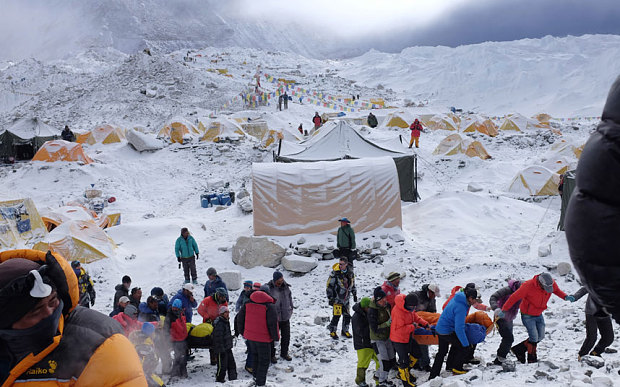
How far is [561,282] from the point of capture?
9391 millimetres

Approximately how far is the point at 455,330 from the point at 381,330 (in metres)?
0.93

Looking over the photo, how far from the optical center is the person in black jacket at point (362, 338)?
19.8ft

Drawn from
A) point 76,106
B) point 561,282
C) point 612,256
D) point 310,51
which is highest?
point 310,51

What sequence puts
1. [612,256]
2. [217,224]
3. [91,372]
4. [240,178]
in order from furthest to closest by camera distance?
[240,178] → [217,224] → [91,372] → [612,256]

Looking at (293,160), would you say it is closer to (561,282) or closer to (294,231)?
(294,231)

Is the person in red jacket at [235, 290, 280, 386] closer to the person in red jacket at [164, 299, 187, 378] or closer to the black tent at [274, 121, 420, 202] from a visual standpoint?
the person in red jacket at [164, 299, 187, 378]

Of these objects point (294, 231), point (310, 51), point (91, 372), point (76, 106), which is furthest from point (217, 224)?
point (310, 51)

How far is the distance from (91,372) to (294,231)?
1070 cm

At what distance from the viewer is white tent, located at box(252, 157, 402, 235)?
41.0 feet

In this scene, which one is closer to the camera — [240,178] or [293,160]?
[293,160]

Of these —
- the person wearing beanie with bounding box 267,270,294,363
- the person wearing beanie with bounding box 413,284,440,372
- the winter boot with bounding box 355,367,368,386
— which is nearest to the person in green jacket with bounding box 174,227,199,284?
the person wearing beanie with bounding box 267,270,294,363

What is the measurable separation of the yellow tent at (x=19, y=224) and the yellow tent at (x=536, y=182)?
683 inches

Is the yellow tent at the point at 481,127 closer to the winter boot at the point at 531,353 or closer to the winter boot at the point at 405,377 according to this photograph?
the winter boot at the point at 531,353

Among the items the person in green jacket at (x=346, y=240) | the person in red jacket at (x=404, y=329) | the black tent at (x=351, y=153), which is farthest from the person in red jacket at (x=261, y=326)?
the black tent at (x=351, y=153)
